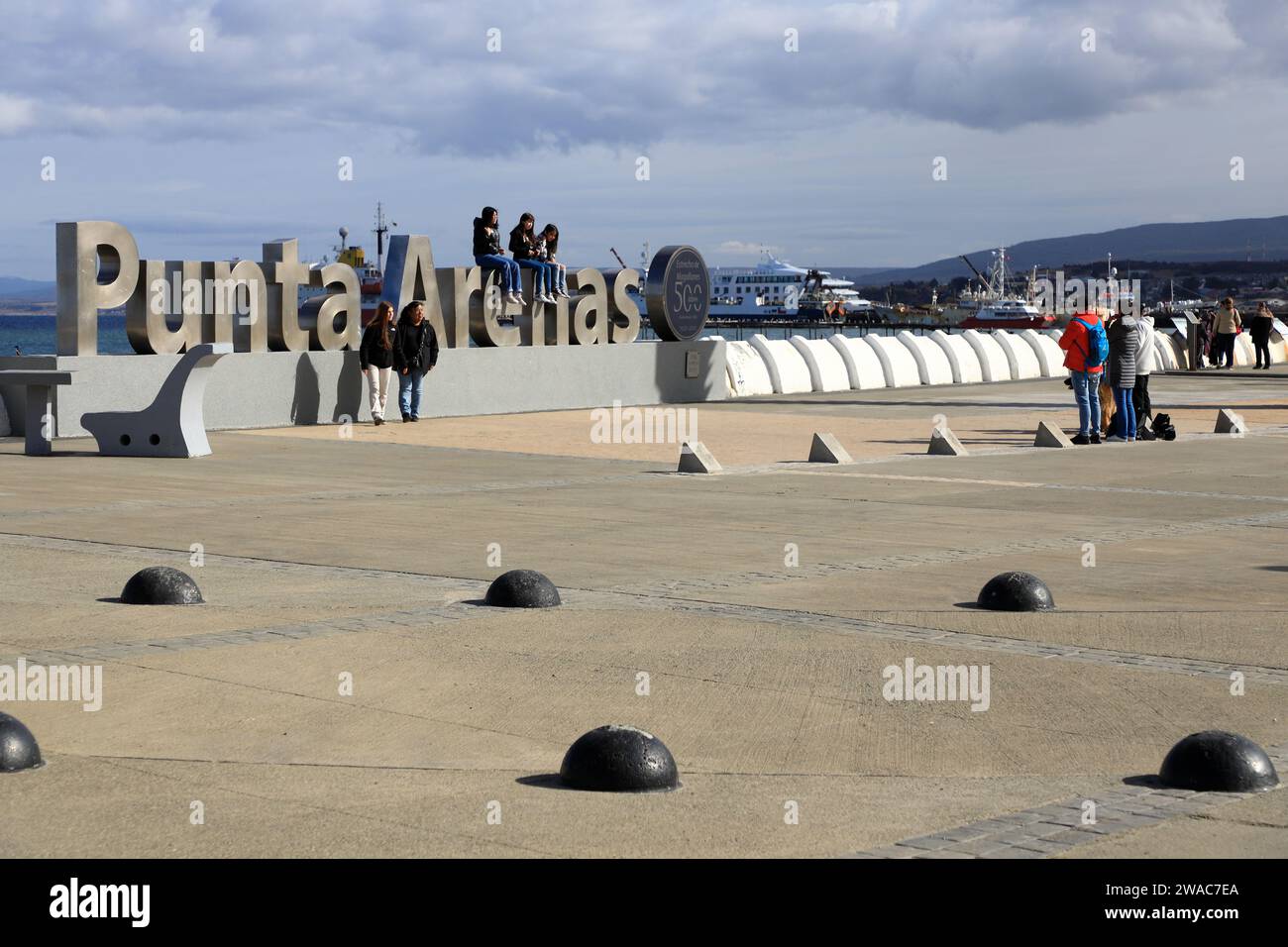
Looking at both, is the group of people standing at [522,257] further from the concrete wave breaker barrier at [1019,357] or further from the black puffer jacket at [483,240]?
the concrete wave breaker barrier at [1019,357]

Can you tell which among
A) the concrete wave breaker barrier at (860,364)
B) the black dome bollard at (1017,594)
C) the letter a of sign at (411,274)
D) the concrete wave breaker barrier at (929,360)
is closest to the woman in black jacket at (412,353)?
the letter a of sign at (411,274)

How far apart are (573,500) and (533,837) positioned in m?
10.1

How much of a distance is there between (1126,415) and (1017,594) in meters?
13.9

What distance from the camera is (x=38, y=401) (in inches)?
746

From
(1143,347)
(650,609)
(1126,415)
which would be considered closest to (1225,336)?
(1126,415)

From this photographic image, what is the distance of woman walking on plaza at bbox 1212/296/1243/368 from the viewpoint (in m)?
45.4

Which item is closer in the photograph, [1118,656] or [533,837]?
[533,837]

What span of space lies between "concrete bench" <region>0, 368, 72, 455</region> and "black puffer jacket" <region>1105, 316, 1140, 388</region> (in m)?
12.3

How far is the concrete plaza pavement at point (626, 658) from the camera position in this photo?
562cm

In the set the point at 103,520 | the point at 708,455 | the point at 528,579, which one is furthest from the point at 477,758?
the point at 708,455

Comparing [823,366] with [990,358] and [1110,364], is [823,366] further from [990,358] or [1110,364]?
[1110,364]
